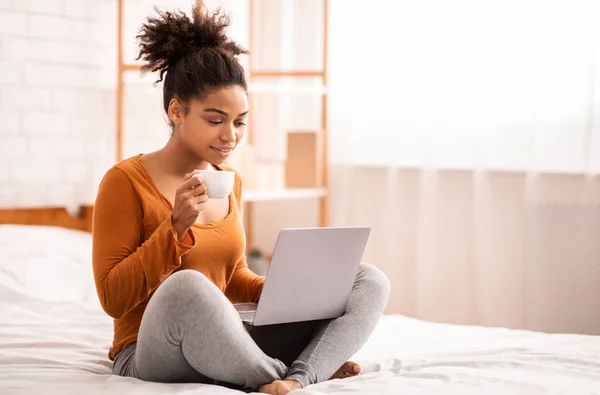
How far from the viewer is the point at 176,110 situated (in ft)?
5.40

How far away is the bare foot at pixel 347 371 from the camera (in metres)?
1.57

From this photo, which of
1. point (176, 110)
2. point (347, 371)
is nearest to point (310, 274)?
point (347, 371)

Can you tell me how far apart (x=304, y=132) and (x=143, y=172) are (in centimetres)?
164

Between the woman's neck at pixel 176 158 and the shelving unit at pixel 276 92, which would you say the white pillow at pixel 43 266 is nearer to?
the shelving unit at pixel 276 92

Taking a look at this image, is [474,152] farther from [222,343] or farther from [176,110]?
[222,343]

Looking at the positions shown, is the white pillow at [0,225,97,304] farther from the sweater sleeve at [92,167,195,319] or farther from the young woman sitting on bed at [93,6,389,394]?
the sweater sleeve at [92,167,195,319]

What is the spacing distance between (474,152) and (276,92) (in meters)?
0.79

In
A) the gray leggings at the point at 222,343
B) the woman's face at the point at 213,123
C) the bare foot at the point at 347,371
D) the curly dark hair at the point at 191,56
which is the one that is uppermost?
the curly dark hair at the point at 191,56

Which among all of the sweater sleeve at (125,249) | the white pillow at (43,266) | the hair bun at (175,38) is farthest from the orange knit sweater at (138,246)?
the white pillow at (43,266)

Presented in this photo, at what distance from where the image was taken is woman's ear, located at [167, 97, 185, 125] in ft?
5.38

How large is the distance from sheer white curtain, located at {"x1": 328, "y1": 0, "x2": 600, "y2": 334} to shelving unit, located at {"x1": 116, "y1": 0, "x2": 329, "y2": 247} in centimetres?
6

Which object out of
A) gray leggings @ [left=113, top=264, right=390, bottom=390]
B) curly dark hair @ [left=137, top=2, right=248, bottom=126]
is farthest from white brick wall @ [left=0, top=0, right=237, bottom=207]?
gray leggings @ [left=113, top=264, right=390, bottom=390]

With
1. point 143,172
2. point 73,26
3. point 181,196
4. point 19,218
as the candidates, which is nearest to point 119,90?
point 73,26

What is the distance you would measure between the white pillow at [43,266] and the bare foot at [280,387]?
972 mm
